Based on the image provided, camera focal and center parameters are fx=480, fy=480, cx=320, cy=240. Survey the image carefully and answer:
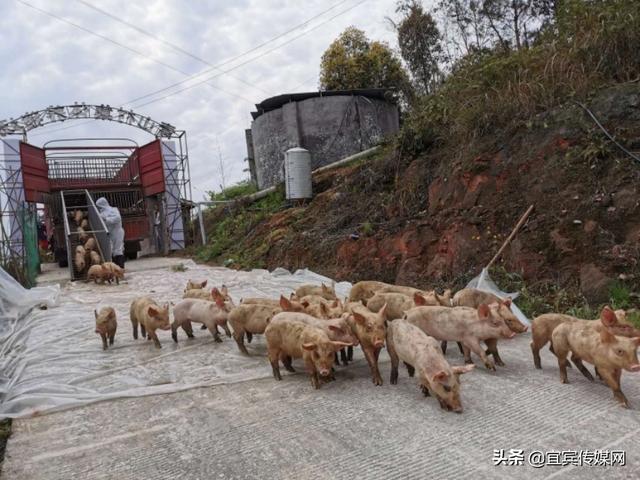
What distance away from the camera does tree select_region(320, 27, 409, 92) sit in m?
23.8

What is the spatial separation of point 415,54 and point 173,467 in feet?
61.1

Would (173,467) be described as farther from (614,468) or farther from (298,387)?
(614,468)

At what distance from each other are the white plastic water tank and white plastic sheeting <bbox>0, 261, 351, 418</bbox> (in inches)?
265

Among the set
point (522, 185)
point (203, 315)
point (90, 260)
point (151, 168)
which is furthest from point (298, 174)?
point (203, 315)

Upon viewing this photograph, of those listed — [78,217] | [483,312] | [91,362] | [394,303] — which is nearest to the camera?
[483,312]

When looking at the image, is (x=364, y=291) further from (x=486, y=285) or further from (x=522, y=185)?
(x=522, y=185)

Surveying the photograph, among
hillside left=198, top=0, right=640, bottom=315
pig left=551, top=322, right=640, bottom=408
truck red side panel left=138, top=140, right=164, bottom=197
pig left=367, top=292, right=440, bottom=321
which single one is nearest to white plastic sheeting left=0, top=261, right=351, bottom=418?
pig left=367, top=292, right=440, bottom=321

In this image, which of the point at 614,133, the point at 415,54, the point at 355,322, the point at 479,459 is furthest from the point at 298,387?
the point at 415,54

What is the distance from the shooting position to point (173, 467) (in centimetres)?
285

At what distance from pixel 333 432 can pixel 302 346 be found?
0.88 m

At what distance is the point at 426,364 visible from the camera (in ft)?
11.4

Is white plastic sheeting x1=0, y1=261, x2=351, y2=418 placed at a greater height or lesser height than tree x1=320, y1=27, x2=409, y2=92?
lesser

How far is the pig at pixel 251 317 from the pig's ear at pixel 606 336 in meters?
2.82

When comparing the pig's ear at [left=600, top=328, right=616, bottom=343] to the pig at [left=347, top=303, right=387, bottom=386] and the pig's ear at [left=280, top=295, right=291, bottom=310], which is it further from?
the pig's ear at [left=280, top=295, right=291, bottom=310]
